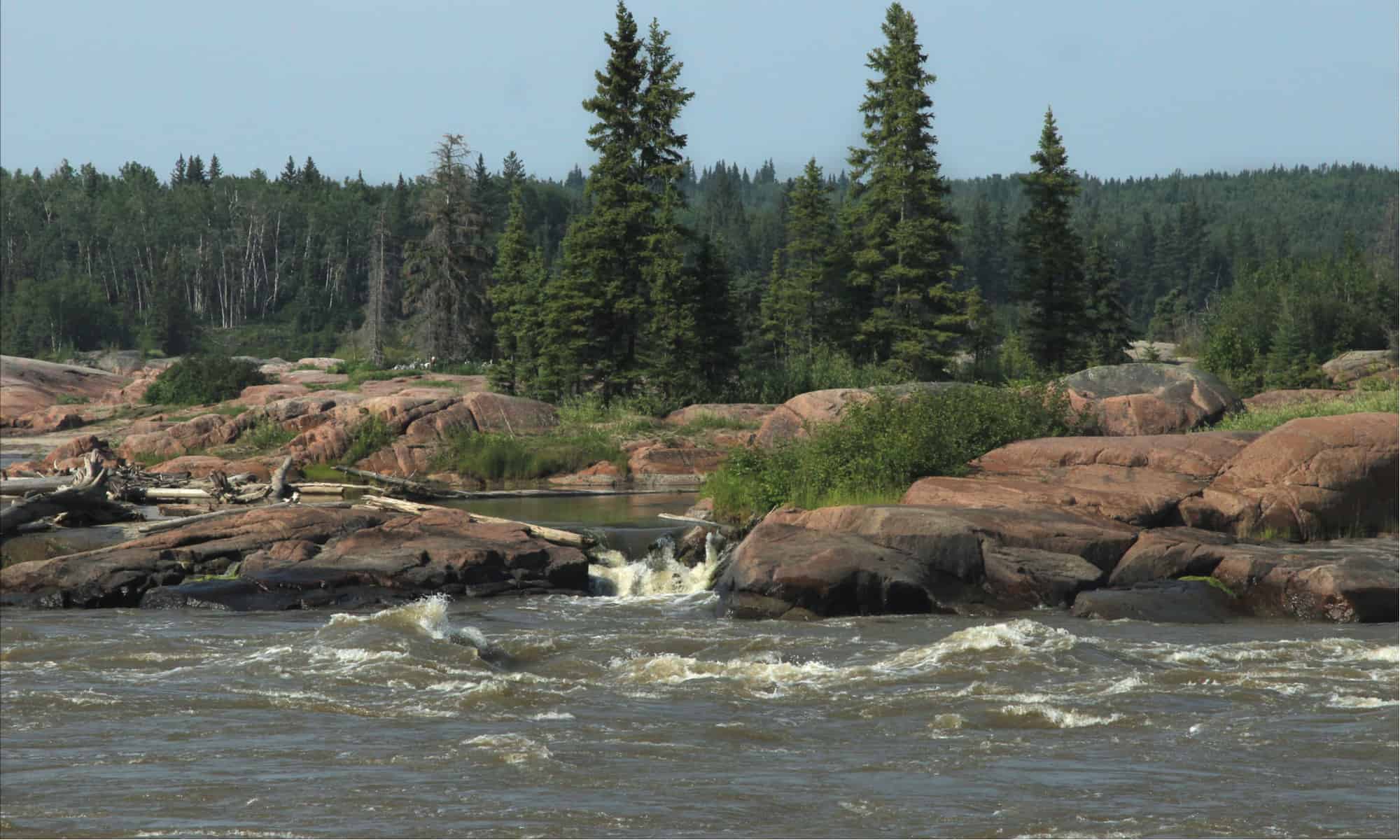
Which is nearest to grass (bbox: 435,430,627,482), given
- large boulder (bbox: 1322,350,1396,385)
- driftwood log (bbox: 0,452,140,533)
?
driftwood log (bbox: 0,452,140,533)

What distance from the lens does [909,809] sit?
351 inches

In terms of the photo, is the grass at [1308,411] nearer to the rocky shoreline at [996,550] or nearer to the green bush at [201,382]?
the rocky shoreline at [996,550]

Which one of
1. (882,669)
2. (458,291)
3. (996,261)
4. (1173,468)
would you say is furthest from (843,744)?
(996,261)

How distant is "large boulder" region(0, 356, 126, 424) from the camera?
190ft

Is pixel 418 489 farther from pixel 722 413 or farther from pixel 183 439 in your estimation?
pixel 722 413

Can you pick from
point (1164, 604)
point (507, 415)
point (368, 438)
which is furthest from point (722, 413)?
point (1164, 604)

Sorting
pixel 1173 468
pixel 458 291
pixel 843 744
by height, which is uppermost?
pixel 458 291

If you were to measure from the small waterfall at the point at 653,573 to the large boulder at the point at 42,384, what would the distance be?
43.8 m

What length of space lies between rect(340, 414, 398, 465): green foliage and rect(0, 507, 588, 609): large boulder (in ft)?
47.7

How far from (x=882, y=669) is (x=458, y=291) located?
5682cm

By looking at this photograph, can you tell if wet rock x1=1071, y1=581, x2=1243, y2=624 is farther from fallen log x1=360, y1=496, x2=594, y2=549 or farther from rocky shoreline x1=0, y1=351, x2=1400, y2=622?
fallen log x1=360, y1=496, x2=594, y2=549

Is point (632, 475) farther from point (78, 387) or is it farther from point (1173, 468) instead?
point (78, 387)

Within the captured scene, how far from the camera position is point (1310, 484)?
62.7 ft

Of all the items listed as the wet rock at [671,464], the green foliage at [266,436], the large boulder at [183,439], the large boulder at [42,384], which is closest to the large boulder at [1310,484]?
the wet rock at [671,464]
